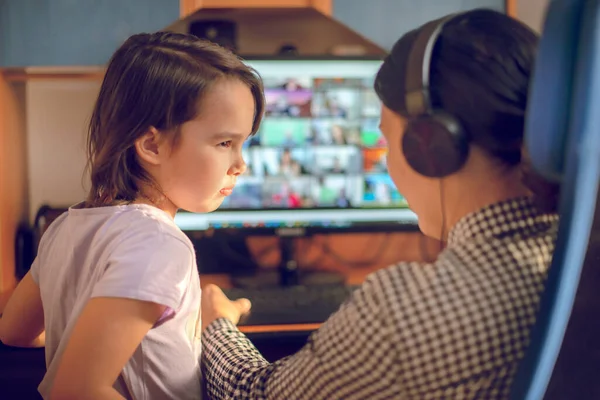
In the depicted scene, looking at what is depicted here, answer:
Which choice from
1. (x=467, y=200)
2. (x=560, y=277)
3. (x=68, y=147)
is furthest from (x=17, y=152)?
(x=560, y=277)

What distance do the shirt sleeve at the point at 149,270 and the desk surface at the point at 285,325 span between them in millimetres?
387

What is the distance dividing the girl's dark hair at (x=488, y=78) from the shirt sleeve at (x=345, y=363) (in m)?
0.17

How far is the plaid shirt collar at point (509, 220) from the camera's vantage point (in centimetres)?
60

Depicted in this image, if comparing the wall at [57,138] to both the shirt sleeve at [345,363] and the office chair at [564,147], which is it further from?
the office chair at [564,147]

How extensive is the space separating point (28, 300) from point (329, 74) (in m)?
0.83

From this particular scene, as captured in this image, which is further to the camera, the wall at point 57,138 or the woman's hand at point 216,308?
the wall at point 57,138

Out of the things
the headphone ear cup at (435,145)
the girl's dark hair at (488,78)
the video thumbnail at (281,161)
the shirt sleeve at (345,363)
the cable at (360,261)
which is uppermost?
the girl's dark hair at (488,78)

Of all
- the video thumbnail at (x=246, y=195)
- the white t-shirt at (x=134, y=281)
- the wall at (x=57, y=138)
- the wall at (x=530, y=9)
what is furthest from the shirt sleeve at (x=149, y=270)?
the wall at (x=530, y=9)

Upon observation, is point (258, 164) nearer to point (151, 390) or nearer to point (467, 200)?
point (151, 390)

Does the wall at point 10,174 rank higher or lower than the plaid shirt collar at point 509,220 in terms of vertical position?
lower

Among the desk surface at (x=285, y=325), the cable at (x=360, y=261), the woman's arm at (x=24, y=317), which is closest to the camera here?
the woman's arm at (x=24, y=317)

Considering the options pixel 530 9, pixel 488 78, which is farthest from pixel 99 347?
pixel 530 9

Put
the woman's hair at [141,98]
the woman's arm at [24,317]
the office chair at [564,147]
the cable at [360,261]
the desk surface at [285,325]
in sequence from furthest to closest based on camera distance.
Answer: the cable at [360,261]
the desk surface at [285,325]
the woman's arm at [24,317]
the woman's hair at [141,98]
the office chair at [564,147]

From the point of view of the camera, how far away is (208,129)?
2.71 feet
